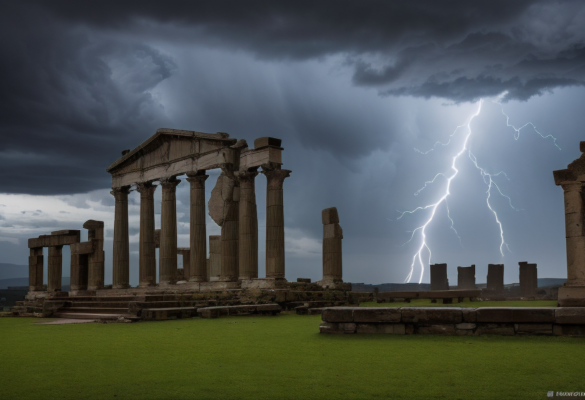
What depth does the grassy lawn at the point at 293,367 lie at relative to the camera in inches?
284

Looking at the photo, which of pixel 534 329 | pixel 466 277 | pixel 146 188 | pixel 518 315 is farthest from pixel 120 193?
pixel 466 277

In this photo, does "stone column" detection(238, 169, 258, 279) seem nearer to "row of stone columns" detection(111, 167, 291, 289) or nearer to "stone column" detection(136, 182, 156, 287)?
"row of stone columns" detection(111, 167, 291, 289)

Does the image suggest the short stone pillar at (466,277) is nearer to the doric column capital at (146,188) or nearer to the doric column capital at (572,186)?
the doric column capital at (146,188)

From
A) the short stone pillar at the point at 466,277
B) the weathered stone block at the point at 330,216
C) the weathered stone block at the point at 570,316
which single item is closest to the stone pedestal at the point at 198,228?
the weathered stone block at the point at 330,216

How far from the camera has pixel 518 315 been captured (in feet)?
38.5

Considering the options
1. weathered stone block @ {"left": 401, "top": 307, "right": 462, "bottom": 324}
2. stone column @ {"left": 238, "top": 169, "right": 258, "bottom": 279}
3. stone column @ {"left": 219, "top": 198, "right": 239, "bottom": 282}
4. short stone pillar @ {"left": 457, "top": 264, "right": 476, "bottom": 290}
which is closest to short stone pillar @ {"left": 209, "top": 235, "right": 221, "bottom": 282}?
stone column @ {"left": 219, "top": 198, "right": 239, "bottom": 282}

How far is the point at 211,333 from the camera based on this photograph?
47.6ft

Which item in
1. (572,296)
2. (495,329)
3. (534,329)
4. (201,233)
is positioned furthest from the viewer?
(201,233)

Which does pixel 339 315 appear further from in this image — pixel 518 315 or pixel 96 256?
pixel 96 256

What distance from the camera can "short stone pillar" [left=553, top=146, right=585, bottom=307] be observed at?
74.2ft

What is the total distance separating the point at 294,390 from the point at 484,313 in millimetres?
6058

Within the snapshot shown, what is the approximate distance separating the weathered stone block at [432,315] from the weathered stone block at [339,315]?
3.71 feet

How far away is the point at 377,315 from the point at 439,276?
4425 cm

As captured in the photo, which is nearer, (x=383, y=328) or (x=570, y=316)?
(x=570, y=316)
